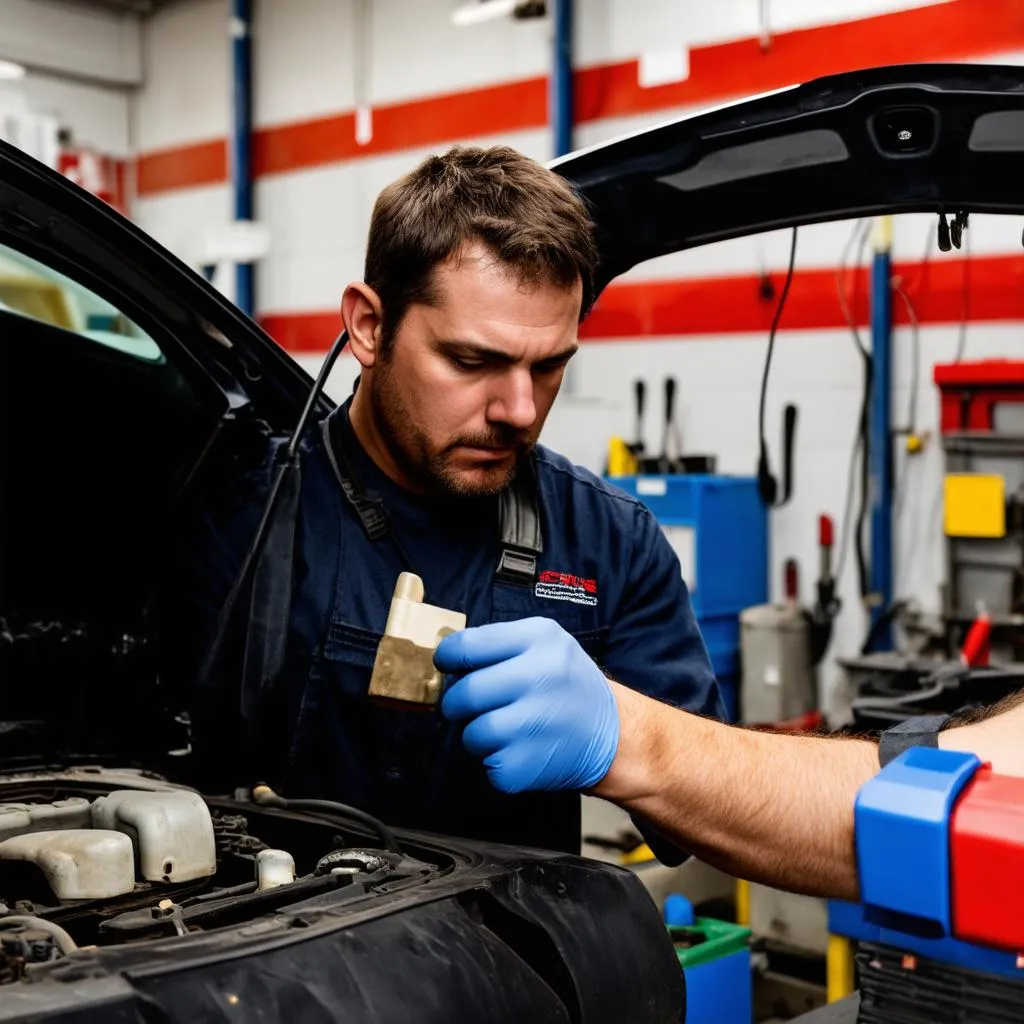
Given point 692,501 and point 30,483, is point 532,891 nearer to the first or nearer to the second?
point 30,483

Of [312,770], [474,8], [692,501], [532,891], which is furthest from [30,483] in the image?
[474,8]

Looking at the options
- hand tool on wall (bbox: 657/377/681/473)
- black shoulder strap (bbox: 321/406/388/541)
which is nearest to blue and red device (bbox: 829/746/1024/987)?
black shoulder strap (bbox: 321/406/388/541)

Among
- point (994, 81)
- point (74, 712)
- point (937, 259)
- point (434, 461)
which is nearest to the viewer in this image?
point (994, 81)

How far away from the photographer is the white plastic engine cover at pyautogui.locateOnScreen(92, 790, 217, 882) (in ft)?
4.56

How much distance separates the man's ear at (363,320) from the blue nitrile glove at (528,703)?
2.14ft

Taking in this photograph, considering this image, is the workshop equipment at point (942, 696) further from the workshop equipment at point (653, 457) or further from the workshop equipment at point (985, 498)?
the workshop equipment at point (653, 457)

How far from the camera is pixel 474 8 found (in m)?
5.45

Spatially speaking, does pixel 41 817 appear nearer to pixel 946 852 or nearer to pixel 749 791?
pixel 749 791

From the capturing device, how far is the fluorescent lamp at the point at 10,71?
23.3 feet

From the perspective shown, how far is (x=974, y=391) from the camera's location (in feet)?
13.0

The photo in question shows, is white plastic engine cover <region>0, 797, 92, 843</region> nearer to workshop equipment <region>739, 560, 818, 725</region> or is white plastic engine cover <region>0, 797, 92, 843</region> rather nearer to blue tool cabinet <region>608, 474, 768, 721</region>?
blue tool cabinet <region>608, 474, 768, 721</region>

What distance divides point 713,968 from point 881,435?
2.33 metres

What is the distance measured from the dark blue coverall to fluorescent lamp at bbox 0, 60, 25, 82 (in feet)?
20.3

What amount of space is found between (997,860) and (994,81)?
1.12 metres
